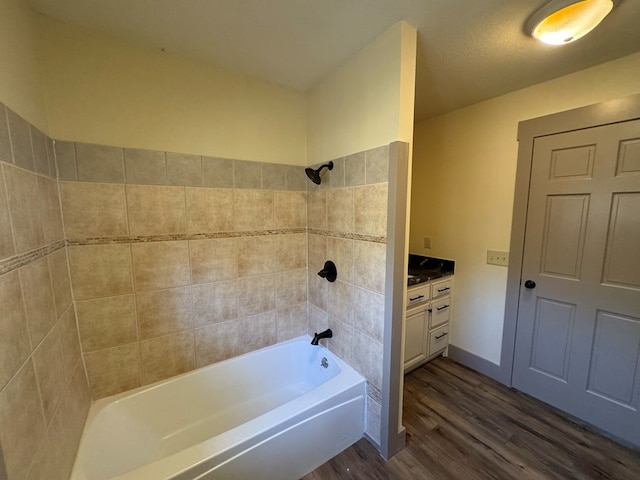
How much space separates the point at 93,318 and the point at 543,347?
9.76ft

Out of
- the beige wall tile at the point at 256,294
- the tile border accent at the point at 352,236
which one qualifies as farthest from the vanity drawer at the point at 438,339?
the beige wall tile at the point at 256,294

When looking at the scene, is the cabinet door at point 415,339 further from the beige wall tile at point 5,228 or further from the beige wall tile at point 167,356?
the beige wall tile at point 5,228

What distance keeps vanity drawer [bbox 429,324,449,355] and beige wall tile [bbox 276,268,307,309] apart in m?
1.24

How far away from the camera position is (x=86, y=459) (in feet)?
3.67

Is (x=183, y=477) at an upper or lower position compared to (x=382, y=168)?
lower

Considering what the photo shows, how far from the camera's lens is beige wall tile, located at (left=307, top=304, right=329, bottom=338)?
1.92 meters

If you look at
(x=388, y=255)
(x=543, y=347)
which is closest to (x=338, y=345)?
(x=388, y=255)

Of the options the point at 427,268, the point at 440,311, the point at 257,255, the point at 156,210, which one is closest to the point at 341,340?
the point at 257,255

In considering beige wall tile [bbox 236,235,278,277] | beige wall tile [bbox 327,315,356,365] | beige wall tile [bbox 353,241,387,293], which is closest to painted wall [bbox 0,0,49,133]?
beige wall tile [bbox 236,235,278,277]

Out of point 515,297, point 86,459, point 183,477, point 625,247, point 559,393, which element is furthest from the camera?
point 515,297

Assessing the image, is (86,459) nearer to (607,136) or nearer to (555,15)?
(555,15)

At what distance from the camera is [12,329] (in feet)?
2.43

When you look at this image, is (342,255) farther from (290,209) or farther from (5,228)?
(5,228)

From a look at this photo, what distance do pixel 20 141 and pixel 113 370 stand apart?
126cm
